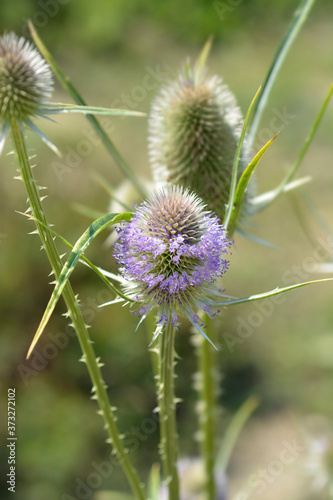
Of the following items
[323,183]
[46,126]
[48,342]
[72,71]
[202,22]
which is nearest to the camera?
[48,342]

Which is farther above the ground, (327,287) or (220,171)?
(327,287)

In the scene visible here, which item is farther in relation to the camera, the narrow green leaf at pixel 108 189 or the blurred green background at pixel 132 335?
the blurred green background at pixel 132 335

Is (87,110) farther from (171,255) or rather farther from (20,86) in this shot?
(171,255)

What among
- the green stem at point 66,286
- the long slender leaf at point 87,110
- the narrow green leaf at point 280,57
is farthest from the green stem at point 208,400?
the long slender leaf at point 87,110

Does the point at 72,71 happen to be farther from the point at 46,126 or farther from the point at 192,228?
the point at 192,228

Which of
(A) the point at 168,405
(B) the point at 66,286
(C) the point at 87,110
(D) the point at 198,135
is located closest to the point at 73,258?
(B) the point at 66,286

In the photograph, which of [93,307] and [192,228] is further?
[93,307]

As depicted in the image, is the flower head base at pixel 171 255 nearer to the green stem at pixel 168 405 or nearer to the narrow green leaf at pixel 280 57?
the green stem at pixel 168 405

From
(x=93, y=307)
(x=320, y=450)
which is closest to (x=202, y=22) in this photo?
(x=93, y=307)
